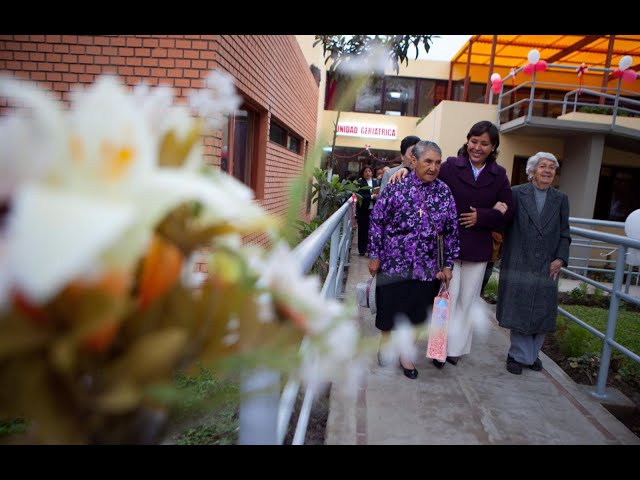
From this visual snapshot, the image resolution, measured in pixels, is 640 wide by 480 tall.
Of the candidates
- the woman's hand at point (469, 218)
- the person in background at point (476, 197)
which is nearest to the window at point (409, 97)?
the person in background at point (476, 197)

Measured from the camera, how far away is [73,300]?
14.2 inches

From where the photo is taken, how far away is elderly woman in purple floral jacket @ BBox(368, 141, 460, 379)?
294 centimetres

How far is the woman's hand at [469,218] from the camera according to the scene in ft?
10.4

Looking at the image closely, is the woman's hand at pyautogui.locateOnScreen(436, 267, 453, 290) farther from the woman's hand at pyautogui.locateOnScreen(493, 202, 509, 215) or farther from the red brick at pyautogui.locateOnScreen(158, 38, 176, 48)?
the red brick at pyautogui.locateOnScreen(158, 38, 176, 48)

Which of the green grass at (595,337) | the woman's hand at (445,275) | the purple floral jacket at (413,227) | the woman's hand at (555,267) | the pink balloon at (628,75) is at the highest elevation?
the pink balloon at (628,75)

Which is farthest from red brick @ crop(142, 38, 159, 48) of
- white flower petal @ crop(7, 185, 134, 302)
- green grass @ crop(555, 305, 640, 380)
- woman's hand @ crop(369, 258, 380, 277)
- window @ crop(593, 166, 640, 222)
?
window @ crop(593, 166, 640, 222)

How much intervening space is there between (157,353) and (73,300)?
79 millimetres

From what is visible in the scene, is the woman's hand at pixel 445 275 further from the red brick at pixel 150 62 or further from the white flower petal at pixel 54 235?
the white flower petal at pixel 54 235

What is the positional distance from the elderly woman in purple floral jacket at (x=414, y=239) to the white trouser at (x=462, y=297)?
0.26 m

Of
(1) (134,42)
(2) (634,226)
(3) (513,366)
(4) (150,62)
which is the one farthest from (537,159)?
(1) (134,42)

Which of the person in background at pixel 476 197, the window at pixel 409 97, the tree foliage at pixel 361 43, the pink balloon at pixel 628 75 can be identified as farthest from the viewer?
the window at pixel 409 97

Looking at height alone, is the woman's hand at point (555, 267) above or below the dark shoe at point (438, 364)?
above
